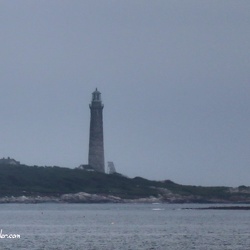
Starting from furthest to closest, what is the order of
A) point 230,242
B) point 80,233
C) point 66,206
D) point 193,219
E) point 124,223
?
point 66,206 → point 193,219 → point 124,223 → point 80,233 → point 230,242

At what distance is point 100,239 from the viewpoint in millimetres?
101062

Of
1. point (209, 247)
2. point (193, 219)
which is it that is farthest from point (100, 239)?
point (193, 219)

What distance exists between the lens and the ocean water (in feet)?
309

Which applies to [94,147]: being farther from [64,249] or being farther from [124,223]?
[64,249]

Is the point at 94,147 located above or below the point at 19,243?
above

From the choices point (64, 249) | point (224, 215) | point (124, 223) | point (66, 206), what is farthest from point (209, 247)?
point (66, 206)

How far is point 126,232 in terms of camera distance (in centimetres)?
11144

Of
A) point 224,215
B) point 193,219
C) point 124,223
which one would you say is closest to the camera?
point 124,223

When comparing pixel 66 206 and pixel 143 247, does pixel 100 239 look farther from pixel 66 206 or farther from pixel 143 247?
pixel 66 206

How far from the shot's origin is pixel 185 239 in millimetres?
101500

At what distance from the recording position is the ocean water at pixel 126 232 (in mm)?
94125

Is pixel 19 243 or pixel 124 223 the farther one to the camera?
pixel 124 223

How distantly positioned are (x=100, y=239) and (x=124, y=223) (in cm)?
2864

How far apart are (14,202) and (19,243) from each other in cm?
10535
